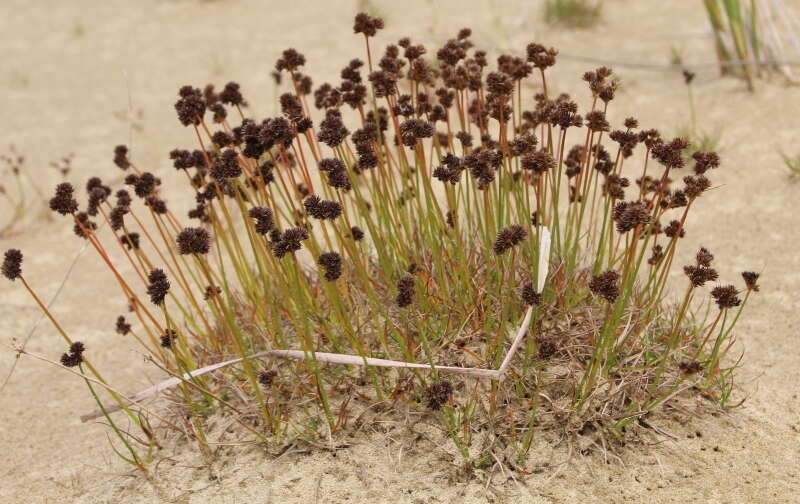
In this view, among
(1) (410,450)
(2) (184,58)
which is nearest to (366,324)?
(1) (410,450)

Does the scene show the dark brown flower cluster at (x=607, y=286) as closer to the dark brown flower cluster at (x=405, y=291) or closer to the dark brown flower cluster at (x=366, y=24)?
the dark brown flower cluster at (x=405, y=291)

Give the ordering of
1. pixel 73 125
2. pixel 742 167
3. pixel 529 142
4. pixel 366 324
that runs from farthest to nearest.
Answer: pixel 73 125 → pixel 742 167 → pixel 366 324 → pixel 529 142

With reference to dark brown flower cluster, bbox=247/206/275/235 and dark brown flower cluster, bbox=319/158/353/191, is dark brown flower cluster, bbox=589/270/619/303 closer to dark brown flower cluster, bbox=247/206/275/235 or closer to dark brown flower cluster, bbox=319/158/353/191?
dark brown flower cluster, bbox=319/158/353/191

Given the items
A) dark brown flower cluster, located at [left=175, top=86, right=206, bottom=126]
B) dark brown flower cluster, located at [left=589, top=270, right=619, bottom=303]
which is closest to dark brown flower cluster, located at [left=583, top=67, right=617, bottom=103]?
dark brown flower cluster, located at [left=589, top=270, right=619, bottom=303]

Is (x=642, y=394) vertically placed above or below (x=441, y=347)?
below

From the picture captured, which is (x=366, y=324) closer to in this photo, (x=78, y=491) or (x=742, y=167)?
(x=78, y=491)

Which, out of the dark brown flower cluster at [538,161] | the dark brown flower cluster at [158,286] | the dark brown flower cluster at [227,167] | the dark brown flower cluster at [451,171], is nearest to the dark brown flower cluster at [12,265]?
the dark brown flower cluster at [158,286]

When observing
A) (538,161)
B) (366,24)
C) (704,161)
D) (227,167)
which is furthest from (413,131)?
(704,161)

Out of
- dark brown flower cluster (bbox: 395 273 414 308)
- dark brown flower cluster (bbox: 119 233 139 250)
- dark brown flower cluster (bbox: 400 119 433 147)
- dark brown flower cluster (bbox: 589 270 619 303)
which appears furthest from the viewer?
dark brown flower cluster (bbox: 119 233 139 250)
